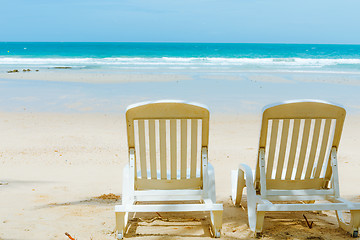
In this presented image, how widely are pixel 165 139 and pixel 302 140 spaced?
1177 millimetres

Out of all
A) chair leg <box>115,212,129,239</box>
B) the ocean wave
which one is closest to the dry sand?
chair leg <box>115,212,129,239</box>

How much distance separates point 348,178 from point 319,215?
152 centimetres

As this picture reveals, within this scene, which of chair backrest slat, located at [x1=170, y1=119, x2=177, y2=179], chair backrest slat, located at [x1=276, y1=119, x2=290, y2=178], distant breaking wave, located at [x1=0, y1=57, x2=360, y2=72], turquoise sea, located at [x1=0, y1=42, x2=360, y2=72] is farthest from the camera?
distant breaking wave, located at [x1=0, y1=57, x2=360, y2=72]

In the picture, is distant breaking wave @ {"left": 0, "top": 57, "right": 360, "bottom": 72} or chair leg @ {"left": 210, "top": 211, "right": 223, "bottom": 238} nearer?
chair leg @ {"left": 210, "top": 211, "right": 223, "bottom": 238}

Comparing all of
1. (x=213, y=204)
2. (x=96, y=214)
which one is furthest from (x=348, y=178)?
(x=96, y=214)

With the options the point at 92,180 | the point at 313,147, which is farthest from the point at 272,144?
the point at 92,180

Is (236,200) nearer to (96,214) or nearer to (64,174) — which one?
(96,214)

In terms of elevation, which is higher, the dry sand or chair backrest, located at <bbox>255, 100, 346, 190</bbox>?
chair backrest, located at <bbox>255, 100, 346, 190</bbox>

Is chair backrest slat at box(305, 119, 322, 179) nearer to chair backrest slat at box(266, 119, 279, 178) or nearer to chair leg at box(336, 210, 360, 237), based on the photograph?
chair backrest slat at box(266, 119, 279, 178)

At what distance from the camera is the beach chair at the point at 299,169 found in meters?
3.10

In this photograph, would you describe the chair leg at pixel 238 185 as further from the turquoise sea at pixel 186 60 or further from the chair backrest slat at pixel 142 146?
the turquoise sea at pixel 186 60

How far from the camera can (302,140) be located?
3268 mm

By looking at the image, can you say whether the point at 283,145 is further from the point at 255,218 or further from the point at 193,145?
the point at 193,145

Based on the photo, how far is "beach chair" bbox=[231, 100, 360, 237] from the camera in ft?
10.2
